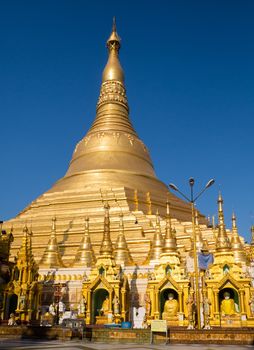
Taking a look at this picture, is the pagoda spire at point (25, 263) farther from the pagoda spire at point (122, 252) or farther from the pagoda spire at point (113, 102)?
the pagoda spire at point (113, 102)

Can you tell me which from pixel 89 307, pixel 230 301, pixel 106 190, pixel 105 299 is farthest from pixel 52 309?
pixel 106 190

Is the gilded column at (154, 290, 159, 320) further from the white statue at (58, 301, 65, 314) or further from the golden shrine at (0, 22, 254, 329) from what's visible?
the white statue at (58, 301, 65, 314)

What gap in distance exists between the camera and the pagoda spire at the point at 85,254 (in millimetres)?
30219

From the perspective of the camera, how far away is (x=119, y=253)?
2992 cm

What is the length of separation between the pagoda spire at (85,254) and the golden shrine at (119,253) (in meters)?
0.09

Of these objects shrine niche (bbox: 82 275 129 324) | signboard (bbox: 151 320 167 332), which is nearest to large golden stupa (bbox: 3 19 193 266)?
shrine niche (bbox: 82 275 129 324)

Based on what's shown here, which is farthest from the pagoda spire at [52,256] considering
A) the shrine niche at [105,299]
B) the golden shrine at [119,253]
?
the shrine niche at [105,299]

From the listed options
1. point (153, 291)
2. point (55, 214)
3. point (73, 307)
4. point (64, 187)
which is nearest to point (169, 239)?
point (153, 291)

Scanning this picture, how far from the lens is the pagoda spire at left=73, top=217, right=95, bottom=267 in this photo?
1190 inches

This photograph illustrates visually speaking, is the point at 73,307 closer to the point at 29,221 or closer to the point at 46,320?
the point at 46,320

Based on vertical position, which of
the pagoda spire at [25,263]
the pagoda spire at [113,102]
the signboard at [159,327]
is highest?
the pagoda spire at [113,102]

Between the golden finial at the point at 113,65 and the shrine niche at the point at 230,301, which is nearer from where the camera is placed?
the shrine niche at the point at 230,301

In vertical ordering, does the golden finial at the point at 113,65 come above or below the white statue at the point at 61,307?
above

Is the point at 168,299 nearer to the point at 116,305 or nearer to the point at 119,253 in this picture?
the point at 116,305
